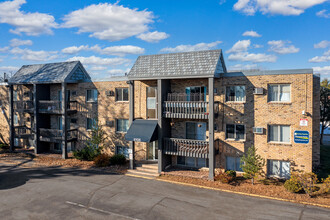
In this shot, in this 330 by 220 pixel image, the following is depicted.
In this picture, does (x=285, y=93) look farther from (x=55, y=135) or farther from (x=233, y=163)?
(x=55, y=135)

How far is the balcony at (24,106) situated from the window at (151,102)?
13.3 m

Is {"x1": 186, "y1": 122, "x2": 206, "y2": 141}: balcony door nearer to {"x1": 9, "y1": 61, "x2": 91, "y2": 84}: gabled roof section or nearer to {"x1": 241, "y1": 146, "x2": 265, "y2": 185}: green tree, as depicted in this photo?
{"x1": 241, "y1": 146, "x2": 265, "y2": 185}: green tree

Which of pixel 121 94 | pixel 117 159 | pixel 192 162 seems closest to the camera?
pixel 192 162

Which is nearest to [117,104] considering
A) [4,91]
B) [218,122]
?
[218,122]

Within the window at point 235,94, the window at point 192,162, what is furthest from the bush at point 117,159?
the window at point 235,94

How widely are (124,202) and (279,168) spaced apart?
10.9m

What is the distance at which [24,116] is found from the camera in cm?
2817

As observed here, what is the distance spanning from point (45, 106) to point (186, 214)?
18.9 metres

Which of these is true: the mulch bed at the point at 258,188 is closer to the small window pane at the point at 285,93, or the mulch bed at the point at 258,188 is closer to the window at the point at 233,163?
the window at the point at 233,163

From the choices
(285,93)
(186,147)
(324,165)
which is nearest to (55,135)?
(186,147)

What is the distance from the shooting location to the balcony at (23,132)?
26328mm

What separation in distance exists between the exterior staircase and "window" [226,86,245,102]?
25.7 feet

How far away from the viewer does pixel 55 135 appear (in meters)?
24.5

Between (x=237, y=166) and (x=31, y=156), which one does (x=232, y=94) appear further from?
(x=31, y=156)
